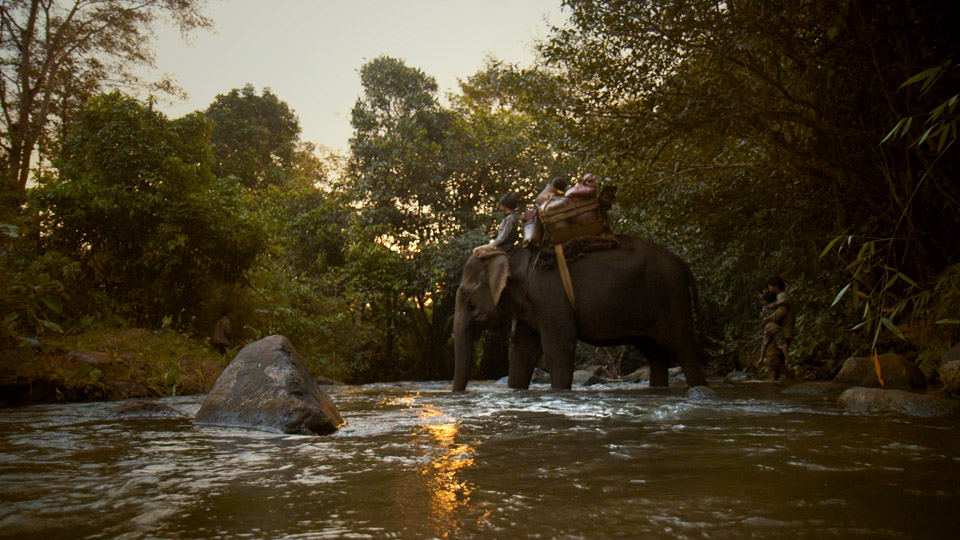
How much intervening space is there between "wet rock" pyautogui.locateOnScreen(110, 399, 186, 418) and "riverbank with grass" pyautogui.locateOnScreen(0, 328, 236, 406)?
61.7 inches

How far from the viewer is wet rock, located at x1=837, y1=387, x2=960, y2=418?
14.7 feet

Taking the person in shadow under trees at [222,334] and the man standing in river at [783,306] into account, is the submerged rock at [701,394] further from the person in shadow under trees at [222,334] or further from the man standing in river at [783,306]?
the person in shadow under trees at [222,334]

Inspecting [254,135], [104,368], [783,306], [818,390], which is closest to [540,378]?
[783,306]

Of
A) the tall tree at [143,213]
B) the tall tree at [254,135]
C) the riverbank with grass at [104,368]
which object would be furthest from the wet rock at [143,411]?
the tall tree at [254,135]

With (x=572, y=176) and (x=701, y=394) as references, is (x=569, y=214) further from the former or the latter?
(x=572, y=176)

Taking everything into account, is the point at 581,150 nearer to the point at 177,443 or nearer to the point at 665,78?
the point at 665,78

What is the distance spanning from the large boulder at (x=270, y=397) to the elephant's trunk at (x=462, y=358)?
15.4 feet

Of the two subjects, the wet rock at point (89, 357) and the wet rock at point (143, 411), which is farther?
the wet rock at point (89, 357)

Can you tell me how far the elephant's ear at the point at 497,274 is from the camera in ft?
29.0

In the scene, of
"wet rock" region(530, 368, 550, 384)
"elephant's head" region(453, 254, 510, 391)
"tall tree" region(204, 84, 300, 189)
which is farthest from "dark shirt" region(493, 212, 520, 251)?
"tall tree" region(204, 84, 300, 189)

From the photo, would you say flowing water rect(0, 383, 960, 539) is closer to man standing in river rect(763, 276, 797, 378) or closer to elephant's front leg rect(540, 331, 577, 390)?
elephant's front leg rect(540, 331, 577, 390)

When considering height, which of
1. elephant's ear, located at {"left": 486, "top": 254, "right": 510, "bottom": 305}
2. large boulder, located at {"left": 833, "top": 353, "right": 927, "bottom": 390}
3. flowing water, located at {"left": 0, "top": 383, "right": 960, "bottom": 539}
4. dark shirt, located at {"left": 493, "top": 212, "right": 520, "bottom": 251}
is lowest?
flowing water, located at {"left": 0, "top": 383, "right": 960, "bottom": 539}

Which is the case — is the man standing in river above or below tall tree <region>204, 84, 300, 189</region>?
below

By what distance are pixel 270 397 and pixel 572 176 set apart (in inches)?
621
